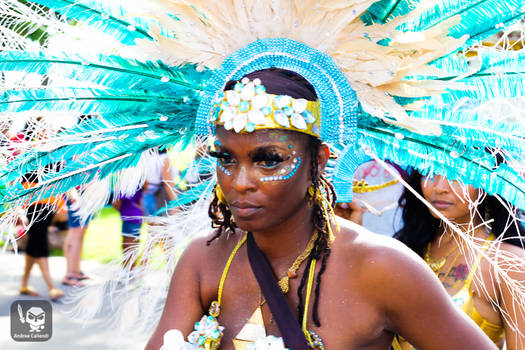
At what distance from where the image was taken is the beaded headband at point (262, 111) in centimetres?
192

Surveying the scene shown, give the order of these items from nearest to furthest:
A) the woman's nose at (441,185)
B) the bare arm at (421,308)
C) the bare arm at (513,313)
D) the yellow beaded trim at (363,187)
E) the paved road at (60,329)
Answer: the bare arm at (421,308) → the bare arm at (513,313) → the woman's nose at (441,185) → the yellow beaded trim at (363,187) → the paved road at (60,329)

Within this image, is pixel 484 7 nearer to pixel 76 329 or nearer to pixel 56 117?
pixel 56 117

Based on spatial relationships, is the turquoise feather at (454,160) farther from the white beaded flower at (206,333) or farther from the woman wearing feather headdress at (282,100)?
the white beaded flower at (206,333)

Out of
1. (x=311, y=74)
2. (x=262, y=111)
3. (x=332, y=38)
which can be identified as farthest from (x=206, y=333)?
(x=332, y=38)

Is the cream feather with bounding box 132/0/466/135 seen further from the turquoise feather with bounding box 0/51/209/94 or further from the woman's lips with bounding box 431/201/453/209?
the woman's lips with bounding box 431/201/453/209

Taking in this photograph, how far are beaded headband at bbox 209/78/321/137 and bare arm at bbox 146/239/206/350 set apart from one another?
57cm

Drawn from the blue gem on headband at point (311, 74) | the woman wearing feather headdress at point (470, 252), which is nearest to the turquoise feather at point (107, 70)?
the blue gem on headband at point (311, 74)

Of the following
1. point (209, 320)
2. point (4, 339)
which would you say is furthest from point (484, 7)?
point (4, 339)

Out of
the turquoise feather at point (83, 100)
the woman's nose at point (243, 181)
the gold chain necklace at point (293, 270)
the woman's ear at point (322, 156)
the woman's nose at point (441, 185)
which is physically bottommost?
the gold chain necklace at point (293, 270)

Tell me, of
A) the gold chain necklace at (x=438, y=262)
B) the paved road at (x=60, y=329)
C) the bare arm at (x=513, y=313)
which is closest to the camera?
the bare arm at (x=513, y=313)

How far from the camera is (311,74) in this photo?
2039 millimetres

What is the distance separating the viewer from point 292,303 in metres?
2.06

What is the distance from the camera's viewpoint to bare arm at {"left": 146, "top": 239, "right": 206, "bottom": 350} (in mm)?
2125

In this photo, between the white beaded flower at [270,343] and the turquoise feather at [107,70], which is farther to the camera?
the turquoise feather at [107,70]
